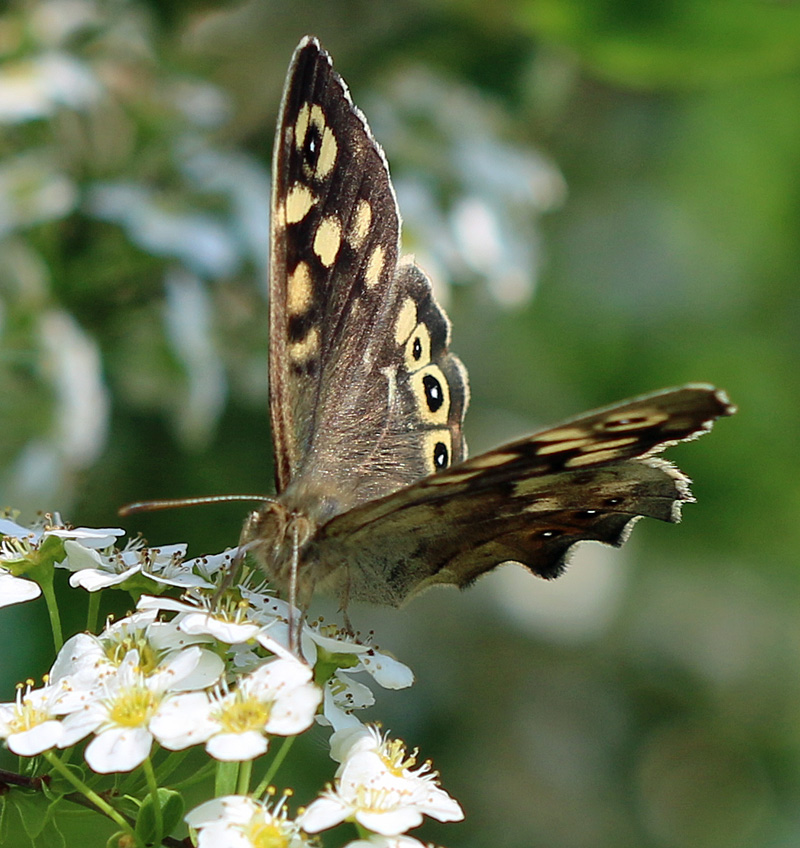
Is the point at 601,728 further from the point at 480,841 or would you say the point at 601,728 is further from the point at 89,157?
the point at 89,157

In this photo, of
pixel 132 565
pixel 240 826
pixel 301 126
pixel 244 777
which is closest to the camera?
pixel 240 826

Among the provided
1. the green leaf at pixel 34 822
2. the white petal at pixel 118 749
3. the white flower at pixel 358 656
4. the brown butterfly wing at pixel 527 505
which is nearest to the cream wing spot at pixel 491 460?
the brown butterfly wing at pixel 527 505

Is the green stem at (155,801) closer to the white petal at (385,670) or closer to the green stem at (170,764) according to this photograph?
the green stem at (170,764)

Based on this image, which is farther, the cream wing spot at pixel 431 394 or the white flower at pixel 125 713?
the cream wing spot at pixel 431 394

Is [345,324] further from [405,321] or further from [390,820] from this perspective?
[390,820]

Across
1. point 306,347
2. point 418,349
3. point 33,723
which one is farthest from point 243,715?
point 418,349

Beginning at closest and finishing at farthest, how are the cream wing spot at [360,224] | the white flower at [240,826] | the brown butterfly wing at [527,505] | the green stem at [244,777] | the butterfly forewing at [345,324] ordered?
the white flower at [240,826] < the green stem at [244,777] < the brown butterfly wing at [527,505] < the butterfly forewing at [345,324] < the cream wing spot at [360,224]
